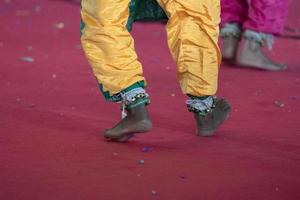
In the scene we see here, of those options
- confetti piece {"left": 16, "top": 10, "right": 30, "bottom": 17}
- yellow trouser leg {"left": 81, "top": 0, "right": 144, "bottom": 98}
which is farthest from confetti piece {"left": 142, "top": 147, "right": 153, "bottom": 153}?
confetti piece {"left": 16, "top": 10, "right": 30, "bottom": 17}

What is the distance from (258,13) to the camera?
18.3 feet

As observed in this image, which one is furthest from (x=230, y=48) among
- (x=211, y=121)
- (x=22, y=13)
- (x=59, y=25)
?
(x=22, y=13)

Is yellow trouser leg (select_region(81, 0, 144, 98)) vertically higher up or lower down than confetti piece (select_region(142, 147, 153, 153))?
Result: higher up

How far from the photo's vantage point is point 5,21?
7.69m

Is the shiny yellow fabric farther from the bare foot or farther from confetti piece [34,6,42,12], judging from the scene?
confetti piece [34,6,42,12]

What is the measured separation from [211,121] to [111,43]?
598 mm

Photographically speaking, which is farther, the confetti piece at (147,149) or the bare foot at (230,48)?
the bare foot at (230,48)

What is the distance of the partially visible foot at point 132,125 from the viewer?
3.41m

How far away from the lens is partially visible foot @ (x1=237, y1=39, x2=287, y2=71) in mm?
5500

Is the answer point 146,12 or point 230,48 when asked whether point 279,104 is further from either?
point 230,48

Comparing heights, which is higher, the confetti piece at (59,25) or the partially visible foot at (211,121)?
the partially visible foot at (211,121)

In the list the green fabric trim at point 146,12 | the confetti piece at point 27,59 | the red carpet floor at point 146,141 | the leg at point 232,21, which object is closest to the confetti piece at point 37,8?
the red carpet floor at point 146,141

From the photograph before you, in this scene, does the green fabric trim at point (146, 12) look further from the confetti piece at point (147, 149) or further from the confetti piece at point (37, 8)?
the confetti piece at point (37, 8)

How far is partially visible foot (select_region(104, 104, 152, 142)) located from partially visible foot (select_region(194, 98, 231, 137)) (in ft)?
1.05
